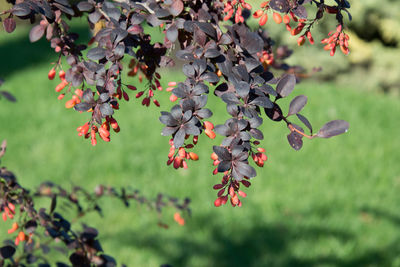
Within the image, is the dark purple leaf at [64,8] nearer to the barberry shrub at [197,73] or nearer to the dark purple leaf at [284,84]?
the barberry shrub at [197,73]

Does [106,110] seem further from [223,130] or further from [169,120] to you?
[223,130]

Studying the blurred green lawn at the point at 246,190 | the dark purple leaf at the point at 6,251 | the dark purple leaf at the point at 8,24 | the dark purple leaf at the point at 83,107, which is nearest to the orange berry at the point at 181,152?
the dark purple leaf at the point at 83,107

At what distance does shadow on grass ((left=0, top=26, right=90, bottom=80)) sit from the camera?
7.93 metres

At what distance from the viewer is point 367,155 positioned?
192 inches

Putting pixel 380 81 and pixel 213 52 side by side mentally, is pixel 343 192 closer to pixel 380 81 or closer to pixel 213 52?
pixel 213 52

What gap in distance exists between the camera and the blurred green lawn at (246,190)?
3.46 meters

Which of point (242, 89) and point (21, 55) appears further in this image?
point (21, 55)

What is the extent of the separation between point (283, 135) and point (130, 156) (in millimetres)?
1730

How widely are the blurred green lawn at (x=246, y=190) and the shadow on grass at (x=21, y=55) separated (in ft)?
6.64

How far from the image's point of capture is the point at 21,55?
9016 millimetres

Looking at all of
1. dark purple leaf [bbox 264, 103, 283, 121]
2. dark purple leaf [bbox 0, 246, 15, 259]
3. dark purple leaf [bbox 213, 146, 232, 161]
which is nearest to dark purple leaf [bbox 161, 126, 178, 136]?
dark purple leaf [bbox 213, 146, 232, 161]

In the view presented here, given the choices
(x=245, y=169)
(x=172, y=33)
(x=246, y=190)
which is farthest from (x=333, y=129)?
(x=246, y=190)

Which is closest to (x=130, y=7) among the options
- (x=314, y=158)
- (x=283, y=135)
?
(x=314, y=158)

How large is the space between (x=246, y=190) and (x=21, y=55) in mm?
6457
